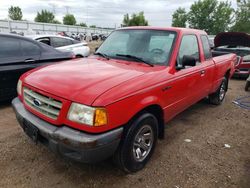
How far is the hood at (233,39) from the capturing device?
28.2 feet

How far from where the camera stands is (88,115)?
2.28 meters

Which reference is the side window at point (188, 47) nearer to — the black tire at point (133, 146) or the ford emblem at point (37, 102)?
the black tire at point (133, 146)

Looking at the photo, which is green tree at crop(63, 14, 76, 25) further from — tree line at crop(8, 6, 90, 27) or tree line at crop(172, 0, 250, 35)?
tree line at crop(172, 0, 250, 35)

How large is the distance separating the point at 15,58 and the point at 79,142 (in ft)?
12.0

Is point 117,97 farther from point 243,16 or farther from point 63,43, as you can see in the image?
point 243,16

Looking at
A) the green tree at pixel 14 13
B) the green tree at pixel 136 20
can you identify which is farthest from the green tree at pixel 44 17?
the green tree at pixel 136 20

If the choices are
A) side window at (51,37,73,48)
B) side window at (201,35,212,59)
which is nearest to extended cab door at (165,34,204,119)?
side window at (201,35,212,59)

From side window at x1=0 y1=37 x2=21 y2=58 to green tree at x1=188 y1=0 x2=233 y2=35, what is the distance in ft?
213

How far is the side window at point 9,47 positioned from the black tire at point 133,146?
3.66m

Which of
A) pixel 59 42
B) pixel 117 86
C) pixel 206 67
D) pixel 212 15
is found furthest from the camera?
pixel 212 15

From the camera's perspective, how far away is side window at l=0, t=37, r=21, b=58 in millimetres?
4906

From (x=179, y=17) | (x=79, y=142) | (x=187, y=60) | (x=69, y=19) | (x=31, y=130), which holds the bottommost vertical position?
(x=31, y=130)

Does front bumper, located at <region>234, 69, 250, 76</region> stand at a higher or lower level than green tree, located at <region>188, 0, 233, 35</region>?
lower

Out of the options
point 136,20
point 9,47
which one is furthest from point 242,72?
point 136,20
